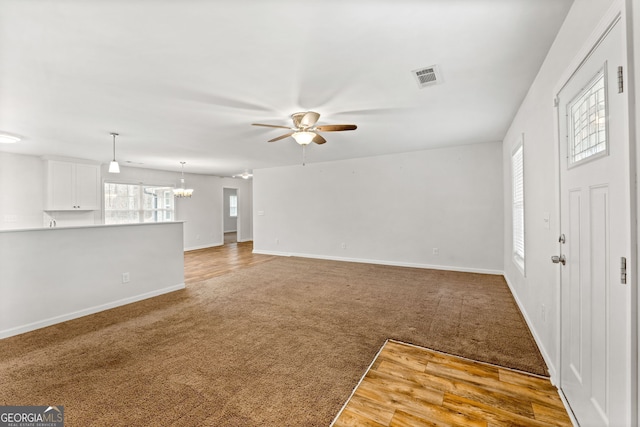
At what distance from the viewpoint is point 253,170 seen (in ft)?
26.2

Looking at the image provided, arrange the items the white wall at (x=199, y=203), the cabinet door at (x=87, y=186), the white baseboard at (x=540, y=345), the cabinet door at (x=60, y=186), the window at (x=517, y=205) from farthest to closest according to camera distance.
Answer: the white wall at (x=199, y=203), the cabinet door at (x=87, y=186), the cabinet door at (x=60, y=186), the window at (x=517, y=205), the white baseboard at (x=540, y=345)

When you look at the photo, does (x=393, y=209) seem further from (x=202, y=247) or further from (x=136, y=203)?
(x=136, y=203)

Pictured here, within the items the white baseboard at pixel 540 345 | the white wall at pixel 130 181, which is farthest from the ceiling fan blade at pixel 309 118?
the white wall at pixel 130 181

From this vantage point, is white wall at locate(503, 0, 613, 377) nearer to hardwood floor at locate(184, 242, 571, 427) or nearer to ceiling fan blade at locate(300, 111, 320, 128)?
hardwood floor at locate(184, 242, 571, 427)

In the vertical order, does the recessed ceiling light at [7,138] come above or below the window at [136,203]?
above

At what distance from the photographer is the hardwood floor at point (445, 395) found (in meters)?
1.62

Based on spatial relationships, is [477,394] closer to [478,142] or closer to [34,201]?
[478,142]

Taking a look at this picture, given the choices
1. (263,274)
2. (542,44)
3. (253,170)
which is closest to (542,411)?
(542,44)

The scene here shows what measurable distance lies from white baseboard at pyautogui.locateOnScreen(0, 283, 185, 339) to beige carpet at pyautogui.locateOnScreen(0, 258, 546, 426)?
0.45 feet

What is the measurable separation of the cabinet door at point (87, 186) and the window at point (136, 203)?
0.42 meters

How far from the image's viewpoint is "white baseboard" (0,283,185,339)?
2.84 meters

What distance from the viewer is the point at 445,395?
184 centimetres

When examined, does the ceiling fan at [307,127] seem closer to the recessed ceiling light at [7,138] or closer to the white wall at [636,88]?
the white wall at [636,88]

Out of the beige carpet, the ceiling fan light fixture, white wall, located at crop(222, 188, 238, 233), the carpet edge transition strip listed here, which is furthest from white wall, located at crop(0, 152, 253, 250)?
the carpet edge transition strip
